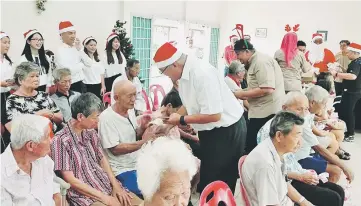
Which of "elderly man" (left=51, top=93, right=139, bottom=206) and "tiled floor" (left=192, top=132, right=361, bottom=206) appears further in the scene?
"tiled floor" (left=192, top=132, right=361, bottom=206)

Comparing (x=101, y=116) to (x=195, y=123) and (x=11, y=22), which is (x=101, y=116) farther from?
(x=11, y=22)

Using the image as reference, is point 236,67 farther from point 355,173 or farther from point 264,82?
point 355,173

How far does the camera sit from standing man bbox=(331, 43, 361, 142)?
5.52 metres

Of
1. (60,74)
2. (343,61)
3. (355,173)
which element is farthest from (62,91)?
(343,61)

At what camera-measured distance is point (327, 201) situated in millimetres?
2404

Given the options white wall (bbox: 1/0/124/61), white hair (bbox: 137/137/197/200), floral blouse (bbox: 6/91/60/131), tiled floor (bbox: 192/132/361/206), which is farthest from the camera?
white wall (bbox: 1/0/124/61)

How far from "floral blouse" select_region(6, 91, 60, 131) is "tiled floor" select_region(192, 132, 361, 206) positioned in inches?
Answer: 54.1

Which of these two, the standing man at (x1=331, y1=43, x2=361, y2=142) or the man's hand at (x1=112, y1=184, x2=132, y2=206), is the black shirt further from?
the man's hand at (x1=112, y1=184, x2=132, y2=206)

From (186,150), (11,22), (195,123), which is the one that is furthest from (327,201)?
(11,22)

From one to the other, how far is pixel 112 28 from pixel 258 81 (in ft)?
12.7

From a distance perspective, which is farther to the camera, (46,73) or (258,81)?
(46,73)

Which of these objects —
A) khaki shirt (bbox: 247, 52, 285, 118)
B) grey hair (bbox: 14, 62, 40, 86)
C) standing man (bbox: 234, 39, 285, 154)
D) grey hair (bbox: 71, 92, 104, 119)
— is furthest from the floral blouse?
khaki shirt (bbox: 247, 52, 285, 118)

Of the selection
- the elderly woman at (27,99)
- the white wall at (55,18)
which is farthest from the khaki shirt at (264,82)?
the white wall at (55,18)

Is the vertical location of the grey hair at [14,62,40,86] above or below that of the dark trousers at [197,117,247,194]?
above
